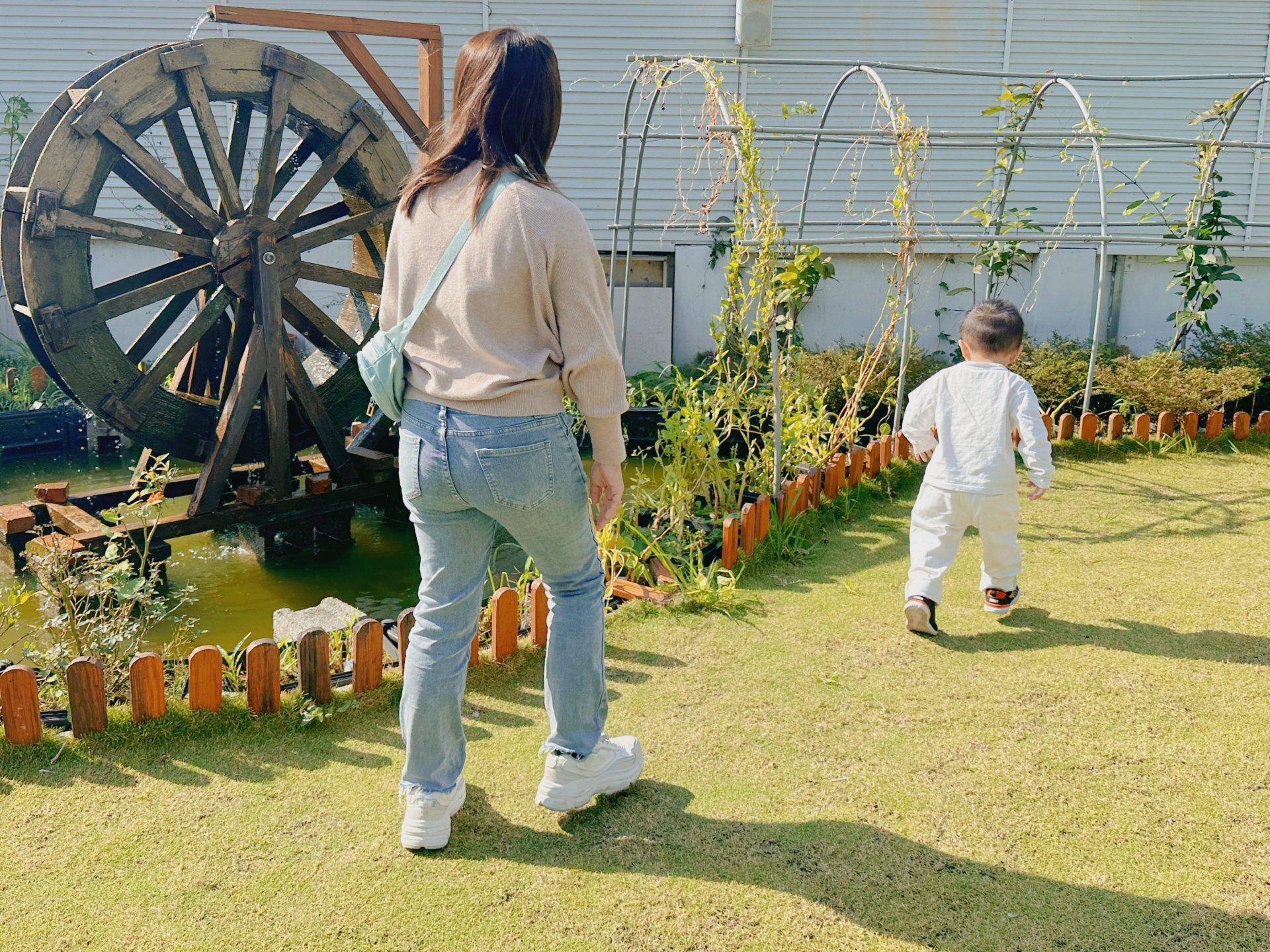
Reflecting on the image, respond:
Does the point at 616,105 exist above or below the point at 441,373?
above

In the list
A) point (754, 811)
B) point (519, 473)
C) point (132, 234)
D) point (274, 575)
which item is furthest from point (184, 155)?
point (754, 811)

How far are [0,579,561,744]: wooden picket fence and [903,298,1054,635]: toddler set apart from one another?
4.94 ft

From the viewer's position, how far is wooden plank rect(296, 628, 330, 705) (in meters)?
3.20

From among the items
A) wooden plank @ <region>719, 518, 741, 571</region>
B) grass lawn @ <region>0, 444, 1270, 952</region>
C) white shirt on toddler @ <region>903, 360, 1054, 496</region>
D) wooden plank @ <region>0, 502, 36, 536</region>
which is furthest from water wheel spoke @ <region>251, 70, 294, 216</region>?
white shirt on toddler @ <region>903, 360, 1054, 496</region>

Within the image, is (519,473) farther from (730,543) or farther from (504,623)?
(730,543)

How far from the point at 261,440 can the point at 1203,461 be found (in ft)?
18.4

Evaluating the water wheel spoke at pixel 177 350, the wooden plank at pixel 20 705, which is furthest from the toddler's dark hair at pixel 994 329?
the water wheel spoke at pixel 177 350

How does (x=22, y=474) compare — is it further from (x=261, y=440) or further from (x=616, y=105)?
(x=616, y=105)

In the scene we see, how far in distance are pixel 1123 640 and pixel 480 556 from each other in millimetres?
2544

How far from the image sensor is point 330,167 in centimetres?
618

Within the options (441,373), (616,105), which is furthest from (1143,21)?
(441,373)

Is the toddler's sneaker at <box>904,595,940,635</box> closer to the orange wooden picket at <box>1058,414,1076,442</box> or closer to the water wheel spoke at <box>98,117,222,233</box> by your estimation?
the orange wooden picket at <box>1058,414,1076,442</box>

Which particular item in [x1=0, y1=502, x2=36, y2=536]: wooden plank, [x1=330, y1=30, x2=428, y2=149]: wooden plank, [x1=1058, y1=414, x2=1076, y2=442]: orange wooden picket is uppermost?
[x1=330, y1=30, x2=428, y2=149]: wooden plank

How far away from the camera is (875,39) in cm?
969
